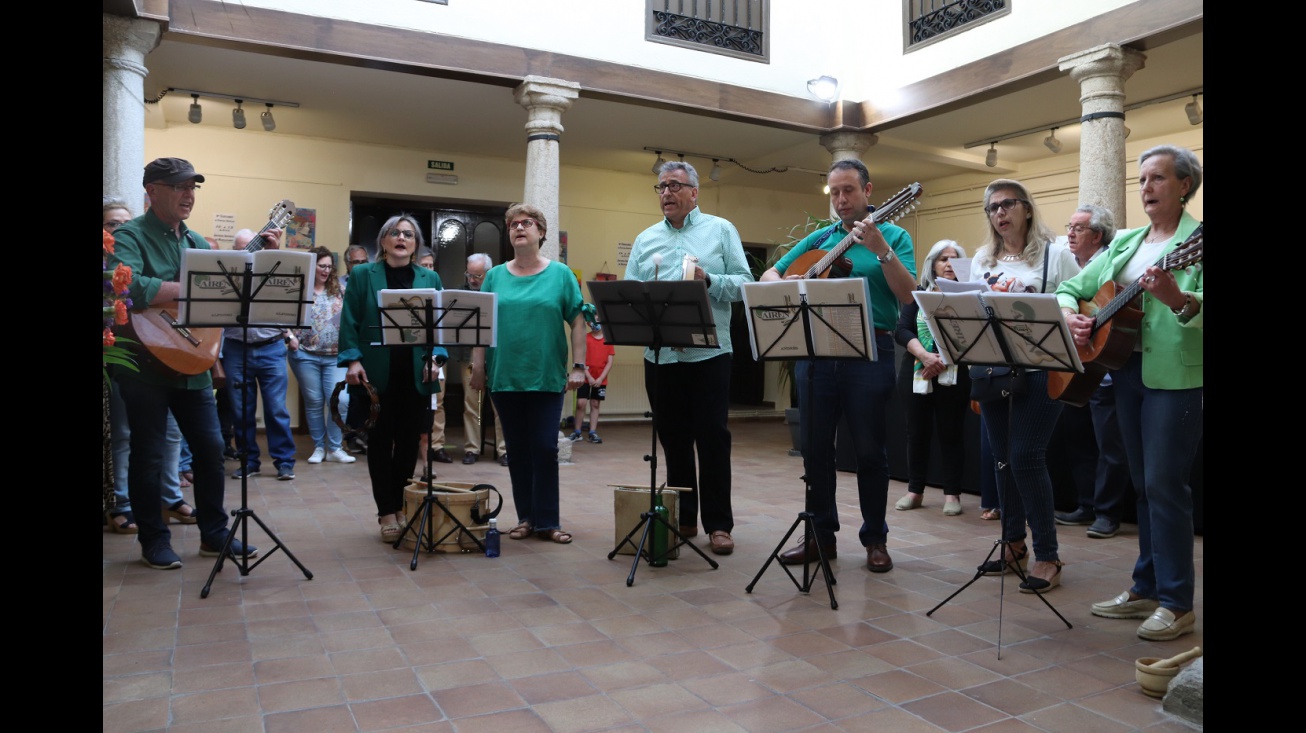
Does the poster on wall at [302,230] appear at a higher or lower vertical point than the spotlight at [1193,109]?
lower

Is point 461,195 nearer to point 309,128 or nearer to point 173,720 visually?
point 309,128

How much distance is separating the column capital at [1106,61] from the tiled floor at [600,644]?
4.26 meters

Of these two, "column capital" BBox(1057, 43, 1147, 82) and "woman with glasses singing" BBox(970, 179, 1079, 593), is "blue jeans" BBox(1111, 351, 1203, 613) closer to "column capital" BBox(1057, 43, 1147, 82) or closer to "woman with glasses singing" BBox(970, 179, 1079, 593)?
"woman with glasses singing" BBox(970, 179, 1079, 593)

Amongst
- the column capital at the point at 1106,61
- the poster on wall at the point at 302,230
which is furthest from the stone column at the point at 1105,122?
the poster on wall at the point at 302,230

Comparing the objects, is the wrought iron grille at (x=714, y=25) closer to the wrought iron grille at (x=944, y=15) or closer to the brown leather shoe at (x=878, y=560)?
the wrought iron grille at (x=944, y=15)

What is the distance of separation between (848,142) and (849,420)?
6581 mm

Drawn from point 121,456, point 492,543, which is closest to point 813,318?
point 492,543

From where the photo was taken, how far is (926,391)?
6.58m

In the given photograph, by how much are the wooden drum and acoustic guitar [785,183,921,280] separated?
1990 mm

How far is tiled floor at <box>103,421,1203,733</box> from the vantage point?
279 cm

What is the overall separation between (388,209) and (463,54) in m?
4.20

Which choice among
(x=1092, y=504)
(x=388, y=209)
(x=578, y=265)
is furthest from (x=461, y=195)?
(x=1092, y=504)

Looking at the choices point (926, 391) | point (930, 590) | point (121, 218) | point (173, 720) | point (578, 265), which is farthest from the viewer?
point (578, 265)

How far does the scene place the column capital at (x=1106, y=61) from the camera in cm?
762
